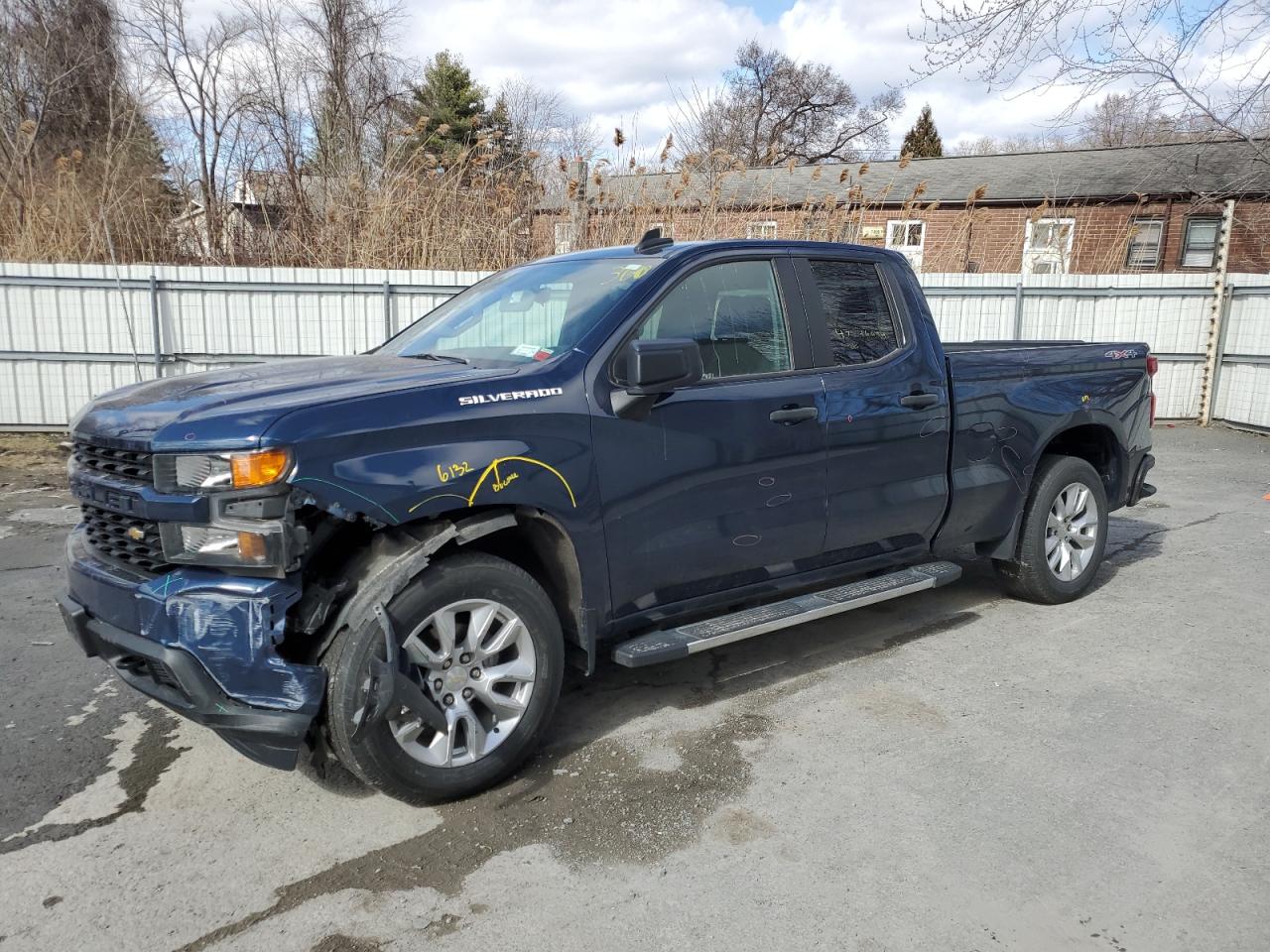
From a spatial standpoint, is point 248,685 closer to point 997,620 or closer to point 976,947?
point 976,947

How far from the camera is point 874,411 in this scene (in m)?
4.43

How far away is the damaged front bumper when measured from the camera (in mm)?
2867

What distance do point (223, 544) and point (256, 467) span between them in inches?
10.8

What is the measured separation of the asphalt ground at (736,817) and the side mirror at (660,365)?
1.47 metres

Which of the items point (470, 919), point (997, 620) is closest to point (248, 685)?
point (470, 919)

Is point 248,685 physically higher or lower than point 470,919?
higher

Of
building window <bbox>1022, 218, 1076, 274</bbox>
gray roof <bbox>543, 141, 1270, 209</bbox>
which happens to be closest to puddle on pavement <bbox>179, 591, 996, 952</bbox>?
building window <bbox>1022, 218, 1076, 274</bbox>

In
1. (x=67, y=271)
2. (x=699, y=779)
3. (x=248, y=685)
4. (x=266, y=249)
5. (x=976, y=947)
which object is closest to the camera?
(x=976, y=947)

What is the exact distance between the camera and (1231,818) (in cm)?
322

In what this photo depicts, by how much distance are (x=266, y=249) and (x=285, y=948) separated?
11.4 m

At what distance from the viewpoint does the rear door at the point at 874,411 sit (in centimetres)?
434

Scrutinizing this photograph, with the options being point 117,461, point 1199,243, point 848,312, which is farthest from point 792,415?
point 1199,243

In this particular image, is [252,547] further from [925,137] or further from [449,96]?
[925,137]

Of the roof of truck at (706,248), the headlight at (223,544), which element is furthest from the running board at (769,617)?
the roof of truck at (706,248)
